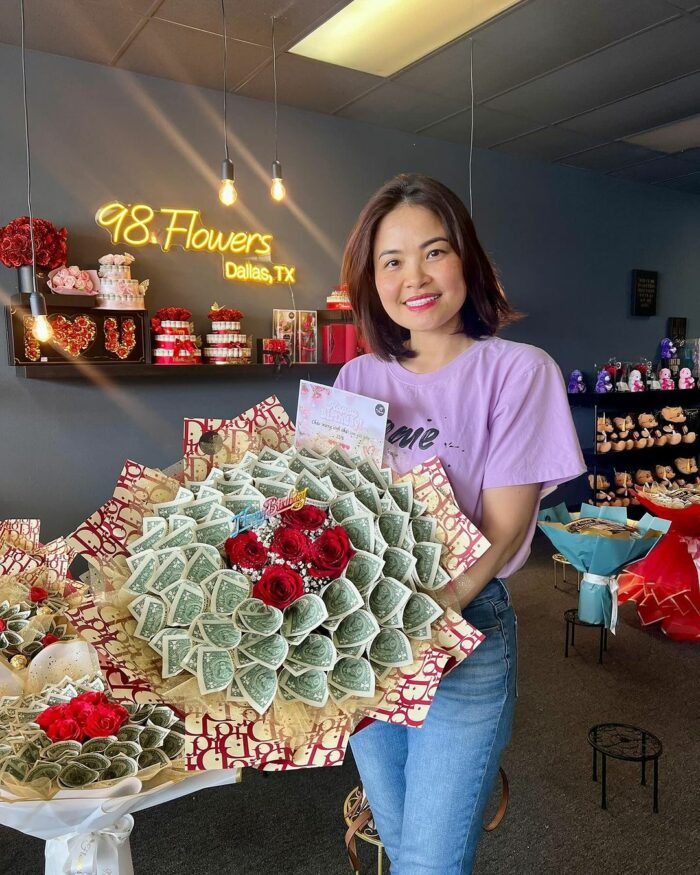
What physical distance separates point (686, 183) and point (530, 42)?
3.85 metres

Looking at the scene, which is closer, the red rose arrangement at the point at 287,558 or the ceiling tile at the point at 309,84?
the red rose arrangement at the point at 287,558

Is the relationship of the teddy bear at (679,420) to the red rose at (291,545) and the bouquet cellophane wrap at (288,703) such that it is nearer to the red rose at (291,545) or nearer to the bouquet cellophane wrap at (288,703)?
the bouquet cellophane wrap at (288,703)

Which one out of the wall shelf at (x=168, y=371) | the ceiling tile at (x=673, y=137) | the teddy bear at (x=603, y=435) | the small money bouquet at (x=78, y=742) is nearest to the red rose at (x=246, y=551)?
the small money bouquet at (x=78, y=742)

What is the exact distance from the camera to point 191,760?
34.3 inches

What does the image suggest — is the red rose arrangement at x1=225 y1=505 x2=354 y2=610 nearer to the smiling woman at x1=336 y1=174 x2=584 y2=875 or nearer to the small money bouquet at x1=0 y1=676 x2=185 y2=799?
the smiling woman at x1=336 y1=174 x2=584 y2=875

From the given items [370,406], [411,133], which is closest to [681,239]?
[411,133]

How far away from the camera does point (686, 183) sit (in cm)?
666

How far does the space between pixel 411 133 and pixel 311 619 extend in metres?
4.85

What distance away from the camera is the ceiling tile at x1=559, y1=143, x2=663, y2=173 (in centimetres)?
555

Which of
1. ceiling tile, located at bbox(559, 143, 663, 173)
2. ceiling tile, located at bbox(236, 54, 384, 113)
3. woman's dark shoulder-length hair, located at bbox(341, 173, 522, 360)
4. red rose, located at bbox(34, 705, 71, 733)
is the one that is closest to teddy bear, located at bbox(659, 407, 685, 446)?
ceiling tile, located at bbox(559, 143, 663, 173)

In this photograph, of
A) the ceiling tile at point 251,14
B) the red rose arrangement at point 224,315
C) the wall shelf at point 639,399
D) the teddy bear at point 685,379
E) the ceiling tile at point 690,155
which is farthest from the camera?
the teddy bear at point 685,379

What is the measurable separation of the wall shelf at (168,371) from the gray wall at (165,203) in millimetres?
55

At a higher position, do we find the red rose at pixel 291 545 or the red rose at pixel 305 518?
the red rose at pixel 305 518

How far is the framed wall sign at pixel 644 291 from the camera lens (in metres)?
6.66
